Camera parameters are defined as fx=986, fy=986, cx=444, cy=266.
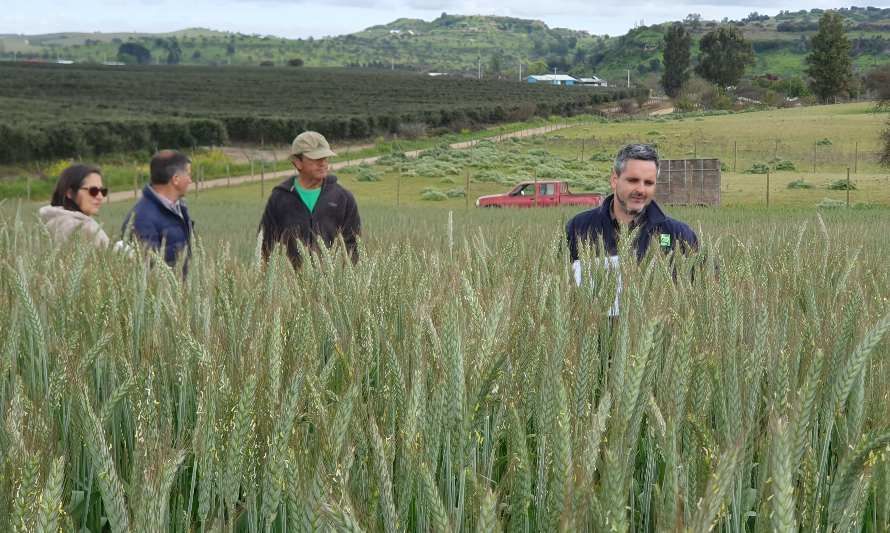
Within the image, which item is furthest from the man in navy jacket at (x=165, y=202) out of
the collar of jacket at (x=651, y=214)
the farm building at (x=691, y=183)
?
the farm building at (x=691, y=183)

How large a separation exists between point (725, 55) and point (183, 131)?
215 feet

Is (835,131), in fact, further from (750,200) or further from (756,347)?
(756,347)

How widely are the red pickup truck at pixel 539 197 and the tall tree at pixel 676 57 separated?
254 ft

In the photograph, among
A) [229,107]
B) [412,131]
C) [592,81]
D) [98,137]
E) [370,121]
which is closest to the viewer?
[98,137]

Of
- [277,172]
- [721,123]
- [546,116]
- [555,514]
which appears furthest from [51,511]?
[546,116]

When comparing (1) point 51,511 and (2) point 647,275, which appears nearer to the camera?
(1) point 51,511

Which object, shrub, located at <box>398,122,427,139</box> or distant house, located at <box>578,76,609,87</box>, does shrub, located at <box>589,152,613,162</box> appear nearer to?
shrub, located at <box>398,122,427,139</box>

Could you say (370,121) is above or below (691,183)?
above

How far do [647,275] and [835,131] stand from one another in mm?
54833

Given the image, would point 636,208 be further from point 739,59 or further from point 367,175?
point 739,59

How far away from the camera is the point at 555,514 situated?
118 cm

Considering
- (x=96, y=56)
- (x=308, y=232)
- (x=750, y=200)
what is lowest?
(x=750, y=200)

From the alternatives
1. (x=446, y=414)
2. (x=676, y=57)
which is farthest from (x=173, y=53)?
(x=446, y=414)

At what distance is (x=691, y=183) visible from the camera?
79.8 ft
